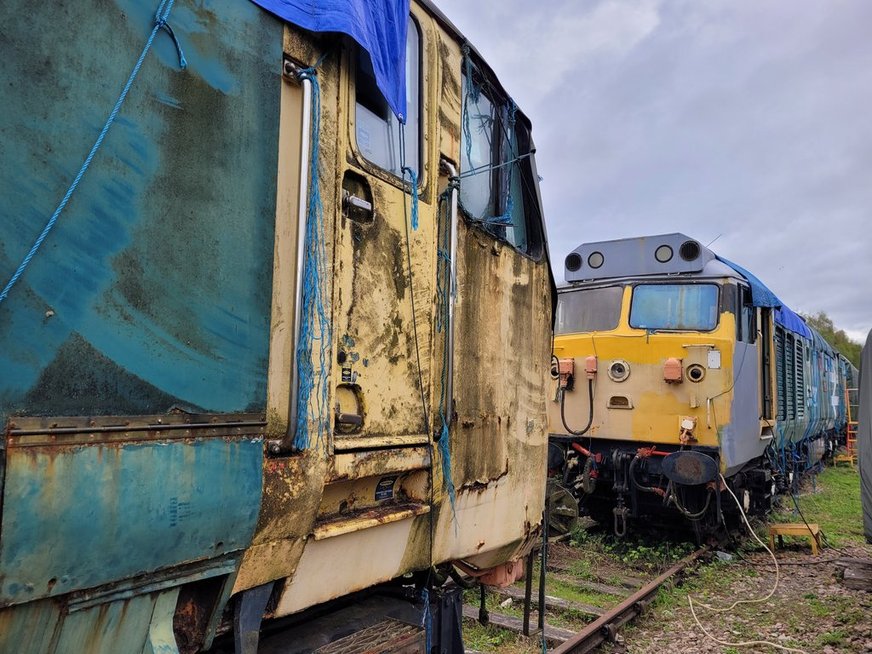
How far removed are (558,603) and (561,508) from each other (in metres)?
1.64

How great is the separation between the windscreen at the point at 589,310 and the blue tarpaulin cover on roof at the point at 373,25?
20.7 feet

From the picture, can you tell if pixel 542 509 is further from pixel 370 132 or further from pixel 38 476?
pixel 38 476

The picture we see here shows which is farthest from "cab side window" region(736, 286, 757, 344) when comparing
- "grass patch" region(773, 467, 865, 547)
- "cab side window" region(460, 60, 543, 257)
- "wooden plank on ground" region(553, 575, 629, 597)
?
"cab side window" region(460, 60, 543, 257)

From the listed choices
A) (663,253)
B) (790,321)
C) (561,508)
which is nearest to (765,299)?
(663,253)

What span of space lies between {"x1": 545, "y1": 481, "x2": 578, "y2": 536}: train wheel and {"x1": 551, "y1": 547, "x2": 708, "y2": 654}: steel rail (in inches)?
44.4

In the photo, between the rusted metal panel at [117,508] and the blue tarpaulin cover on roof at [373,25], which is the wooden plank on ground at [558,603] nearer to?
the rusted metal panel at [117,508]

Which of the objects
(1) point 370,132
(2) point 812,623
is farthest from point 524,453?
(2) point 812,623

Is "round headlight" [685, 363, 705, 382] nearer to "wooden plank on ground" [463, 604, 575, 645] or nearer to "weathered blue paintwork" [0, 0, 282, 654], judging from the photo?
"wooden plank on ground" [463, 604, 575, 645]

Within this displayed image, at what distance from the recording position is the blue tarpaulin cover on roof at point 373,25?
210 centimetres

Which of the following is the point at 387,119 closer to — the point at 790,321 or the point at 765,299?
the point at 765,299

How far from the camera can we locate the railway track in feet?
16.5

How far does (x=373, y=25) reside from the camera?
2334mm

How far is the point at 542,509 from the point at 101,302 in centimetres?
295

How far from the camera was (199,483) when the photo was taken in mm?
1731
